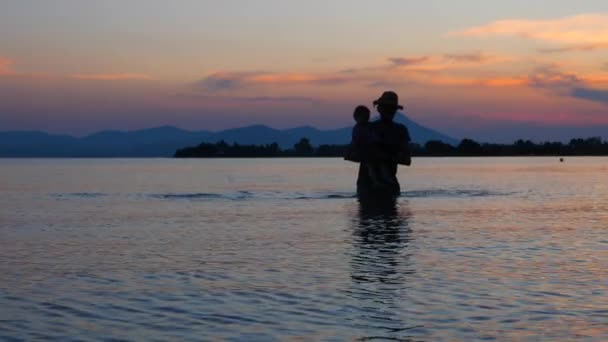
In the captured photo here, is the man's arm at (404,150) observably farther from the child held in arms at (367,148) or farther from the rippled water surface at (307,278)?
the rippled water surface at (307,278)

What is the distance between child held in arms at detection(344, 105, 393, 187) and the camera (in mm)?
33438

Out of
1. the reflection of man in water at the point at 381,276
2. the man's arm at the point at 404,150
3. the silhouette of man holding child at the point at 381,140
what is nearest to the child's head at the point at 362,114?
the silhouette of man holding child at the point at 381,140

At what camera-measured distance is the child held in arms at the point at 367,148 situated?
33.4 metres

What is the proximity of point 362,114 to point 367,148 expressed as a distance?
1476mm

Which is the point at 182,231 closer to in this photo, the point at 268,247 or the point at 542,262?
the point at 268,247

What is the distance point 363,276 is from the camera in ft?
42.2

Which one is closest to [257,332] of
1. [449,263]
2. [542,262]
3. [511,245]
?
[449,263]

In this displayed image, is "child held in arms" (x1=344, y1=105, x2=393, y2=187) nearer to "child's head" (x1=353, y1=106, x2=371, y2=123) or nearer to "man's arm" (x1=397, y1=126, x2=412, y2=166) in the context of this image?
"child's head" (x1=353, y1=106, x2=371, y2=123)

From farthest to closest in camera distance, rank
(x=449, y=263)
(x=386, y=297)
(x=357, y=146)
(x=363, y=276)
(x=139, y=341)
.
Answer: (x=357, y=146)
(x=449, y=263)
(x=363, y=276)
(x=386, y=297)
(x=139, y=341)

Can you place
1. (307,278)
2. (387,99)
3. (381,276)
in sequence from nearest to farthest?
(307,278) < (381,276) < (387,99)

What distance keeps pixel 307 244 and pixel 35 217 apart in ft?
40.5

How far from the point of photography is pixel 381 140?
109 ft

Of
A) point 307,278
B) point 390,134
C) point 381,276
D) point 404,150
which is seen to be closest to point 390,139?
point 390,134

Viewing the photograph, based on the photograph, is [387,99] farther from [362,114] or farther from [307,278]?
[307,278]
